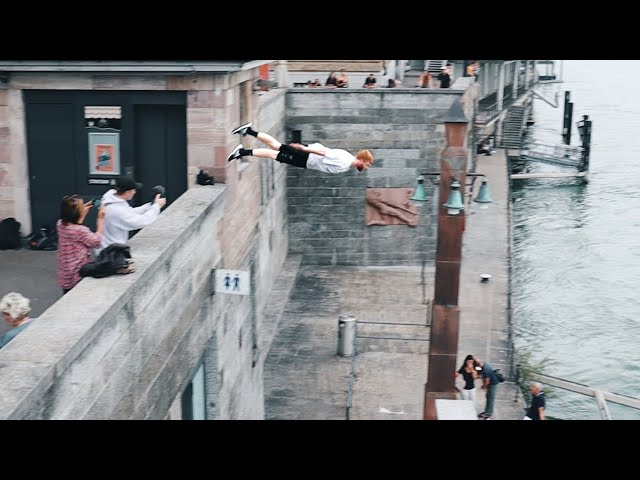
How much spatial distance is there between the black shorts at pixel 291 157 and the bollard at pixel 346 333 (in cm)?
880

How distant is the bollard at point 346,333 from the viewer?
70.4 ft

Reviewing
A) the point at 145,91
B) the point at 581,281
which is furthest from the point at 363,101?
the point at 581,281

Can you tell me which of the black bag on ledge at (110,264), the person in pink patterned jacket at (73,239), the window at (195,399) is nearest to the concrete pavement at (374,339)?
the window at (195,399)

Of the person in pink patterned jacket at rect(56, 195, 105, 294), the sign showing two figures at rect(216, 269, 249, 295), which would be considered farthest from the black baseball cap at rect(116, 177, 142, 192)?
the sign showing two figures at rect(216, 269, 249, 295)

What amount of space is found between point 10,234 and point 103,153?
74.7 inches

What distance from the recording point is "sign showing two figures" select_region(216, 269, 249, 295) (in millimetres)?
13148

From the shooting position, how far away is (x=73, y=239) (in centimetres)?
909

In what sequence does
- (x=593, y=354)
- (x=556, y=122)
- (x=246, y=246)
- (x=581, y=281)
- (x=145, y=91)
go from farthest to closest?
1. (x=556, y=122)
2. (x=581, y=281)
3. (x=593, y=354)
4. (x=246, y=246)
5. (x=145, y=91)

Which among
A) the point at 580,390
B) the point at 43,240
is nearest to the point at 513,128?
the point at 580,390

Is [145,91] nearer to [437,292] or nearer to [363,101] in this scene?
[437,292]

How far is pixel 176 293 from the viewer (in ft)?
35.5

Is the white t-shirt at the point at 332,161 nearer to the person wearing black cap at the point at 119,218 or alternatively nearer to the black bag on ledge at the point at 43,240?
the person wearing black cap at the point at 119,218
